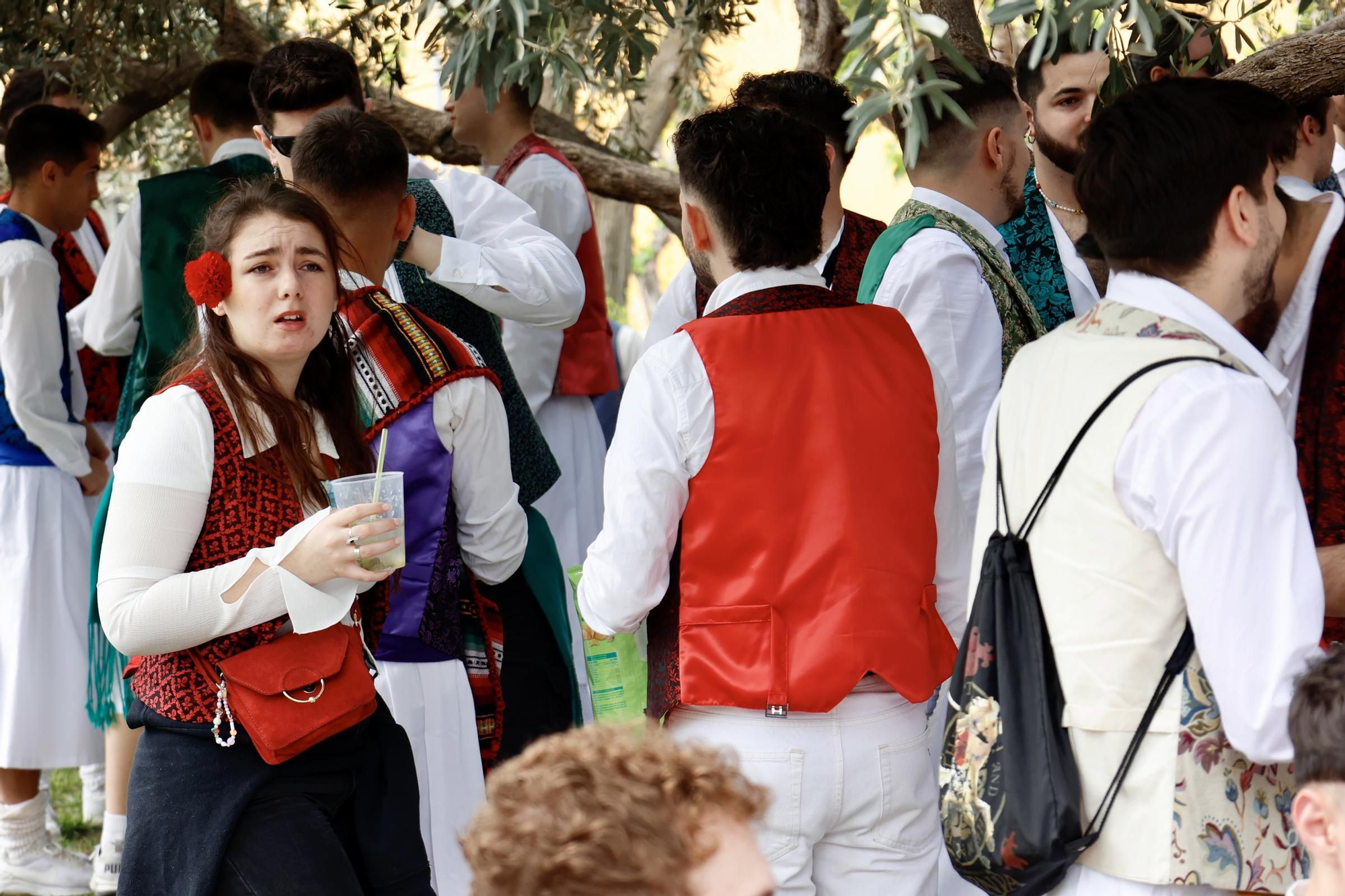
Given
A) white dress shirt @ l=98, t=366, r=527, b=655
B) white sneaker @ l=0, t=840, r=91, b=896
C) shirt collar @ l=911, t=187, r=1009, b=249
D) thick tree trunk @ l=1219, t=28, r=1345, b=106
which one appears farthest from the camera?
white sneaker @ l=0, t=840, r=91, b=896

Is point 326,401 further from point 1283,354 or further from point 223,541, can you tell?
point 1283,354

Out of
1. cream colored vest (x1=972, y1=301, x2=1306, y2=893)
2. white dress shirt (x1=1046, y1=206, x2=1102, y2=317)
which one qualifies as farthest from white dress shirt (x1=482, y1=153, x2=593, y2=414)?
cream colored vest (x1=972, y1=301, x2=1306, y2=893)

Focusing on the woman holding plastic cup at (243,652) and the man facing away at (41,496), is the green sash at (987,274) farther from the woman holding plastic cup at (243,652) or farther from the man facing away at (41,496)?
the man facing away at (41,496)

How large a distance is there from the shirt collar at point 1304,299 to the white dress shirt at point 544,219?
2.79 metres

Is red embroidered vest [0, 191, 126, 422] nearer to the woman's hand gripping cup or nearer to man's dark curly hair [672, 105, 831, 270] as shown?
the woman's hand gripping cup

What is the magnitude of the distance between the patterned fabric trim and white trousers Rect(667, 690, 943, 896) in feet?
4.31

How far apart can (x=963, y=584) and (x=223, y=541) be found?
1.29 m

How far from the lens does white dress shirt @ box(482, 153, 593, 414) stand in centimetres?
461

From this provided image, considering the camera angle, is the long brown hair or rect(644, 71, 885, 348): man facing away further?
rect(644, 71, 885, 348): man facing away

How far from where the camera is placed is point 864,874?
2.41m

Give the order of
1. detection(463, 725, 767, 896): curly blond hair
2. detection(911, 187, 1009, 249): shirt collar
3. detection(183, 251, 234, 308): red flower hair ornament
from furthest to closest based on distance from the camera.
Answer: detection(911, 187, 1009, 249): shirt collar
detection(183, 251, 234, 308): red flower hair ornament
detection(463, 725, 767, 896): curly blond hair

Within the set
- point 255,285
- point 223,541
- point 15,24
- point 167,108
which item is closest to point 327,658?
point 223,541

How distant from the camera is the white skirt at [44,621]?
4.70m

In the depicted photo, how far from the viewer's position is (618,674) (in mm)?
2695
